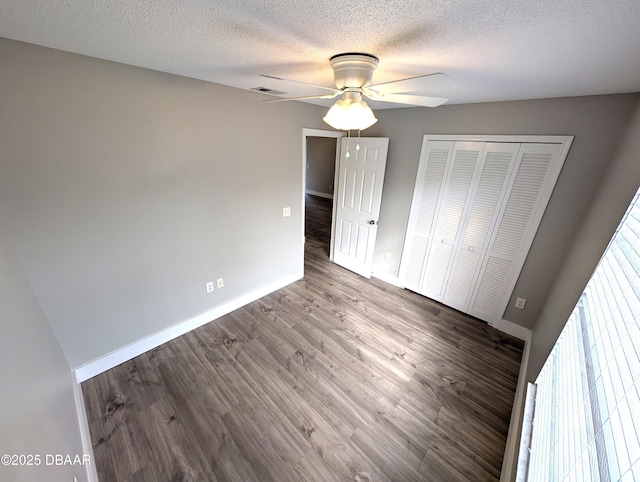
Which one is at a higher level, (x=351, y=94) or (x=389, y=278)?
(x=351, y=94)

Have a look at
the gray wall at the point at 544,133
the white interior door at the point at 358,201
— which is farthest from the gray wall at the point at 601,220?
the white interior door at the point at 358,201

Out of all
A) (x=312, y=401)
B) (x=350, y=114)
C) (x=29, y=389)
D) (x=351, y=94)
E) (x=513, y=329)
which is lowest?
(x=312, y=401)

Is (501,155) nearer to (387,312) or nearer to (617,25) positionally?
(617,25)

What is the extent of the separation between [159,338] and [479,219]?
346cm

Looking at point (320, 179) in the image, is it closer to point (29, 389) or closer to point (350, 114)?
point (350, 114)

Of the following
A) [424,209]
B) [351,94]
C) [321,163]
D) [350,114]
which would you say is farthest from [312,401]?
[321,163]

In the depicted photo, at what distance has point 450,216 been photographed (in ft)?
9.14

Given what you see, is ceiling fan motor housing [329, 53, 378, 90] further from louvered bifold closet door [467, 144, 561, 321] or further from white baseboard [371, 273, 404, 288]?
white baseboard [371, 273, 404, 288]

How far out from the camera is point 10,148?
1.40 meters

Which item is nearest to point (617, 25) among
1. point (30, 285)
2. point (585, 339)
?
point (585, 339)

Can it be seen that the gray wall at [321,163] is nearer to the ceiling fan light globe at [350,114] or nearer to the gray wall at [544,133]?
the gray wall at [544,133]

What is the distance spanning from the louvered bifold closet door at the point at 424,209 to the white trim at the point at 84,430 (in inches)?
128

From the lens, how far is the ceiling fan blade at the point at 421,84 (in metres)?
1.07

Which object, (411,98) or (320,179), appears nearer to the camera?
(411,98)
